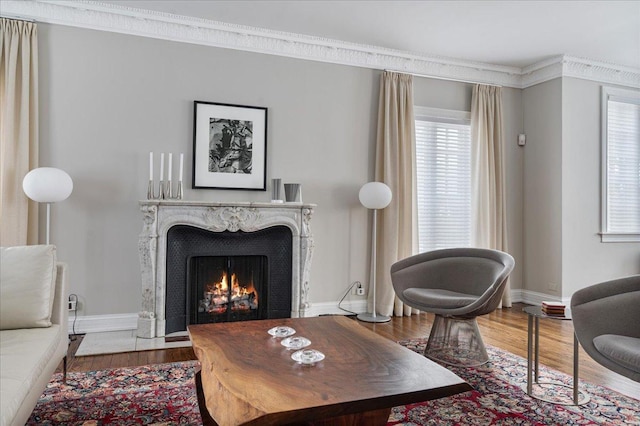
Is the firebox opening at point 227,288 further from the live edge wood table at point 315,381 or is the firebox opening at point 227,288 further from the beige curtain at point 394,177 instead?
the live edge wood table at point 315,381

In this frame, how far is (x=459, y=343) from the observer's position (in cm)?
328

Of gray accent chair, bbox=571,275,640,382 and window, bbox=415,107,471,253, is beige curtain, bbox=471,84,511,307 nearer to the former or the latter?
window, bbox=415,107,471,253

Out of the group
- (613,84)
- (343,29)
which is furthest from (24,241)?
(613,84)

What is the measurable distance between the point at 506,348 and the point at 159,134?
11.3ft

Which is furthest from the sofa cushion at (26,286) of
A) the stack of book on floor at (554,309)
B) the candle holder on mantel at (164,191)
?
the stack of book on floor at (554,309)

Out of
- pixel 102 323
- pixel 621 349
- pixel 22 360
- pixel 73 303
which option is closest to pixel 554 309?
pixel 621 349

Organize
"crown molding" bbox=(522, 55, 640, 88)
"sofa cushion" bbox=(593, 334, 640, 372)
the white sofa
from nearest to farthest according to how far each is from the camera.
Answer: the white sofa
"sofa cushion" bbox=(593, 334, 640, 372)
"crown molding" bbox=(522, 55, 640, 88)

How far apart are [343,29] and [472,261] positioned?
2452 mm

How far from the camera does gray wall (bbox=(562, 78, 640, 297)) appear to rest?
16.5 feet

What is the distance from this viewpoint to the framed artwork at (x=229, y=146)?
4156 millimetres

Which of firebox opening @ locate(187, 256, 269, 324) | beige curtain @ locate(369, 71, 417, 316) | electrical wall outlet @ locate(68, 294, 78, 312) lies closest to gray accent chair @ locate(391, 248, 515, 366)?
beige curtain @ locate(369, 71, 417, 316)

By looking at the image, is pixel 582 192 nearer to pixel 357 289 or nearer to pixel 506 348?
pixel 506 348

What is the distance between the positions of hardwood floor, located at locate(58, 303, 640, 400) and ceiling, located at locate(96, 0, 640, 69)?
2.82 meters

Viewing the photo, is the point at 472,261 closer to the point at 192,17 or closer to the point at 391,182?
the point at 391,182
